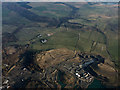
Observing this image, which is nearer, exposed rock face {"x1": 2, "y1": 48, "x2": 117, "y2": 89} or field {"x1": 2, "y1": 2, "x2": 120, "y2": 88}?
exposed rock face {"x1": 2, "y1": 48, "x2": 117, "y2": 89}

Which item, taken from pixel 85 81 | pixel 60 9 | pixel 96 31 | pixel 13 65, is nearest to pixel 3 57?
pixel 13 65

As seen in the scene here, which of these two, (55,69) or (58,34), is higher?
(58,34)

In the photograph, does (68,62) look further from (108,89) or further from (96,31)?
(96,31)

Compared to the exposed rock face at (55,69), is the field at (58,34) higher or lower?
higher

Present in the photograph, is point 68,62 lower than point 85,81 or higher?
higher

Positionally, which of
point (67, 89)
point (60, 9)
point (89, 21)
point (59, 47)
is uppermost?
point (60, 9)

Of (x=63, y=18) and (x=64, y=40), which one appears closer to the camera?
(x=64, y=40)

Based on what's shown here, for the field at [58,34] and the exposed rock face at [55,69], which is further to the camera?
the field at [58,34]

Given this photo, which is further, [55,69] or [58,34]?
[58,34]

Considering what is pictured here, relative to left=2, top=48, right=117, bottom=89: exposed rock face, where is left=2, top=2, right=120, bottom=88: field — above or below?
above

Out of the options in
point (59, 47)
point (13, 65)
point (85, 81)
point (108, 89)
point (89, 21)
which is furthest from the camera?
point (89, 21)

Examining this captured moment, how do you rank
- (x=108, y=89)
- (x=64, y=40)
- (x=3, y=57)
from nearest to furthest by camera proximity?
(x=108, y=89)
(x=3, y=57)
(x=64, y=40)
